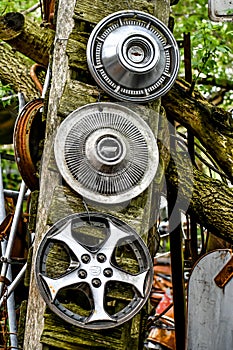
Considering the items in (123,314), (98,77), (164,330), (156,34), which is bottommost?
(164,330)

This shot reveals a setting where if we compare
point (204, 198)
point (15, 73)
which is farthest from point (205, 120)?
point (15, 73)

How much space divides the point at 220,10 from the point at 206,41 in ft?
3.18

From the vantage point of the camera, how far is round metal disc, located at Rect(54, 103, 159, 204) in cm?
273

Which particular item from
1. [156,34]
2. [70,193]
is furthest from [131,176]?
[156,34]

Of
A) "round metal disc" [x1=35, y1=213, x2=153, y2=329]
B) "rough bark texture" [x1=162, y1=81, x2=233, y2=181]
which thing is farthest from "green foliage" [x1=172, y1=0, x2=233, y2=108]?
"round metal disc" [x1=35, y1=213, x2=153, y2=329]

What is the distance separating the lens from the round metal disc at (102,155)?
107 inches

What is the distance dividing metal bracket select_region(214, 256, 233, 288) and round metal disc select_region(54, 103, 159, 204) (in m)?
0.81

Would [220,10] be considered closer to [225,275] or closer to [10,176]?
[225,275]

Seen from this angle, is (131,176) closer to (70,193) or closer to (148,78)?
(70,193)

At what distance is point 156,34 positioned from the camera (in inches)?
115

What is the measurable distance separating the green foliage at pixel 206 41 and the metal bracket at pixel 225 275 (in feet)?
3.59

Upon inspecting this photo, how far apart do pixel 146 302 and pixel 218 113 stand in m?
1.35

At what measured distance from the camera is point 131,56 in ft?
9.32

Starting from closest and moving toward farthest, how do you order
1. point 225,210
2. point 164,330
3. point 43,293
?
Answer: point 43,293 → point 225,210 → point 164,330
